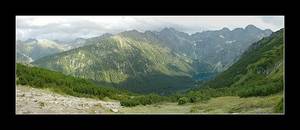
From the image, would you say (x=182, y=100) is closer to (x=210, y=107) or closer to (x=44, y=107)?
(x=210, y=107)

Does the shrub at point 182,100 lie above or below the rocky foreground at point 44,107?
below

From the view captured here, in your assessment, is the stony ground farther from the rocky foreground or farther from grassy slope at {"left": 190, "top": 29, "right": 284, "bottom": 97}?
grassy slope at {"left": 190, "top": 29, "right": 284, "bottom": 97}

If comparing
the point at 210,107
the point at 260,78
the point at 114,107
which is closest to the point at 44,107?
the point at 114,107

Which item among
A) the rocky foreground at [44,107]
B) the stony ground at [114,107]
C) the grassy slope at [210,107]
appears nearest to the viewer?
the rocky foreground at [44,107]

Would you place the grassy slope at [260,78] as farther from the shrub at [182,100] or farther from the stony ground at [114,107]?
the stony ground at [114,107]

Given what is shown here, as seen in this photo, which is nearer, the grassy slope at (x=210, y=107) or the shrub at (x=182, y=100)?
the grassy slope at (x=210, y=107)

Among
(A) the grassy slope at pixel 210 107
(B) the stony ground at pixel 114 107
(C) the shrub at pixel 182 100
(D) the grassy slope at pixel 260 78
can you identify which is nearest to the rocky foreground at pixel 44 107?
(B) the stony ground at pixel 114 107

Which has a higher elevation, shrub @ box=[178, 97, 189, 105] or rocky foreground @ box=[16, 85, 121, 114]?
rocky foreground @ box=[16, 85, 121, 114]

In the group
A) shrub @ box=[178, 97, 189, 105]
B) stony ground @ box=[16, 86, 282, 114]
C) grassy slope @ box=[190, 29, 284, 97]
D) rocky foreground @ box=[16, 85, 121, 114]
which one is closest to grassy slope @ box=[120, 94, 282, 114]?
stony ground @ box=[16, 86, 282, 114]

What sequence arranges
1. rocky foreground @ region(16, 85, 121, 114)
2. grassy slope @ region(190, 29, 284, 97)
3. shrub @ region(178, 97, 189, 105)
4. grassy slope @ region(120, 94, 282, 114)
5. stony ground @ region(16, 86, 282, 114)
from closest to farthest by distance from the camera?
rocky foreground @ region(16, 85, 121, 114) < stony ground @ region(16, 86, 282, 114) < grassy slope @ region(120, 94, 282, 114) < shrub @ region(178, 97, 189, 105) < grassy slope @ region(190, 29, 284, 97)
